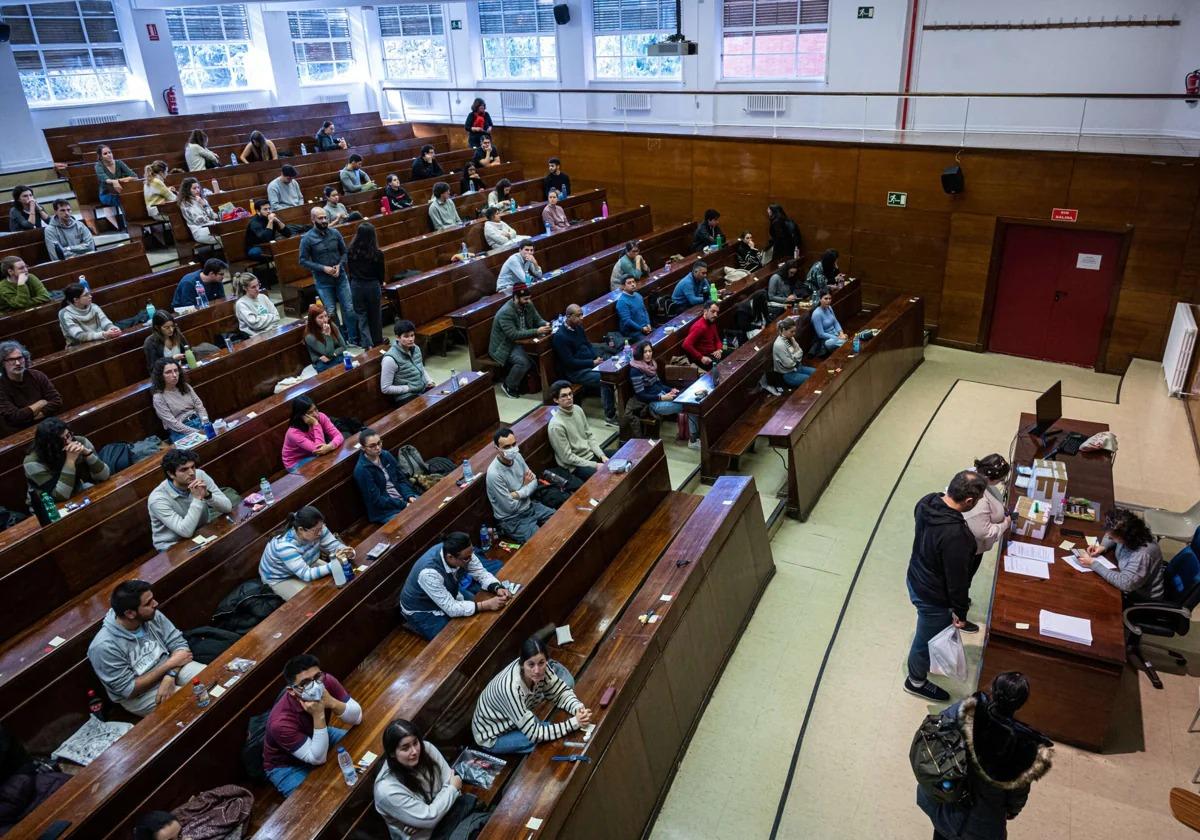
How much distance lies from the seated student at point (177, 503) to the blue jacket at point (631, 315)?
5.06 meters

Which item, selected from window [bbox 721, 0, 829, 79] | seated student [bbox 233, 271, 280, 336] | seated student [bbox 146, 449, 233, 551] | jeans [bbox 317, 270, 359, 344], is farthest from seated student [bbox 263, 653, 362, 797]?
window [bbox 721, 0, 829, 79]

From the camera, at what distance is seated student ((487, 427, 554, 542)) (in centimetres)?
553

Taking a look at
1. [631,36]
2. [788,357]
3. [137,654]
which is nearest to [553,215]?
[788,357]

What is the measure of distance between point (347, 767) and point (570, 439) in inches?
132

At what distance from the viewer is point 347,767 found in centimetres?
343

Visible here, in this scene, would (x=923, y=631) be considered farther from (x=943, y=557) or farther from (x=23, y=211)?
(x=23, y=211)

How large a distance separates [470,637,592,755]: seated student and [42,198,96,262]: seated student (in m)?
7.87

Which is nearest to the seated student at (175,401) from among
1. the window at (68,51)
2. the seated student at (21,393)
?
the seated student at (21,393)

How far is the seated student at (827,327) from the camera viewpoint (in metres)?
8.80

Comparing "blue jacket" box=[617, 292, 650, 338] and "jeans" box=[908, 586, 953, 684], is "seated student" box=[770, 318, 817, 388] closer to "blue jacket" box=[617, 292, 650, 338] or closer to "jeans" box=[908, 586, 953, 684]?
"blue jacket" box=[617, 292, 650, 338]

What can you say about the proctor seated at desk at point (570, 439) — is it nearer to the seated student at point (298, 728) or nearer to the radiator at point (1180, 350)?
the seated student at point (298, 728)

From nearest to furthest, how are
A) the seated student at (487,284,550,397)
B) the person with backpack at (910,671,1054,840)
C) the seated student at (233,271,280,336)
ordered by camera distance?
the person with backpack at (910,671,1054,840)
the seated student at (233,271,280,336)
the seated student at (487,284,550,397)

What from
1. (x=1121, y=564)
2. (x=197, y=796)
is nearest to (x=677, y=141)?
(x=1121, y=564)

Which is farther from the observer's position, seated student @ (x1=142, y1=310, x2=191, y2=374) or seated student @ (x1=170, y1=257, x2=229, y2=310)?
seated student @ (x1=170, y1=257, x2=229, y2=310)
